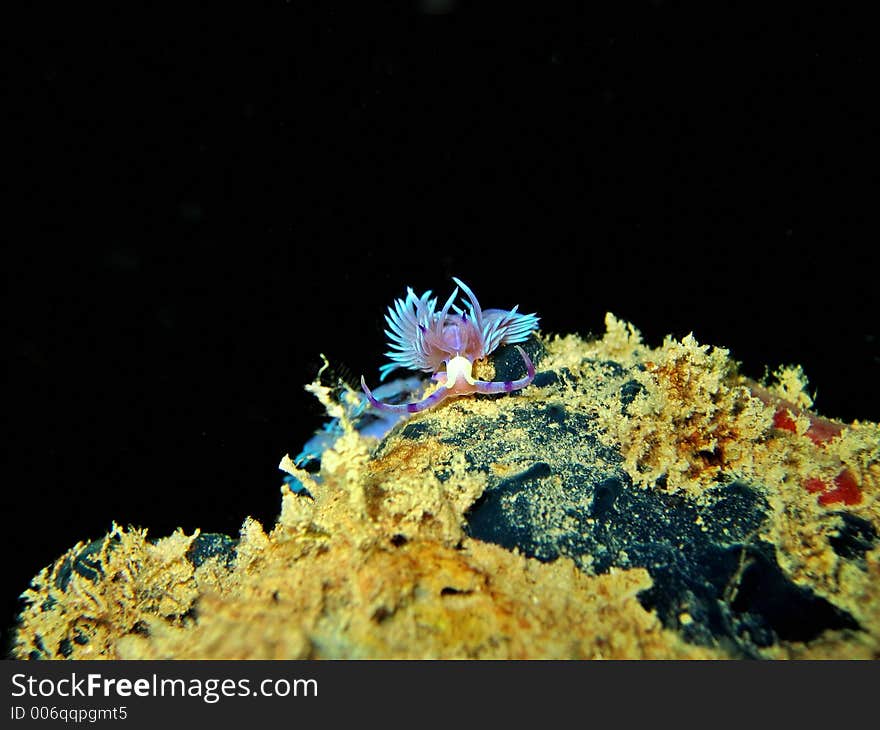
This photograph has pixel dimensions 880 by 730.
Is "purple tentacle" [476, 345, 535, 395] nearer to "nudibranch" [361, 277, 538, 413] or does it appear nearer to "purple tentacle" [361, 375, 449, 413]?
"nudibranch" [361, 277, 538, 413]

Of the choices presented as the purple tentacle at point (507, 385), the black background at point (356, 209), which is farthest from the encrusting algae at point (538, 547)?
the black background at point (356, 209)

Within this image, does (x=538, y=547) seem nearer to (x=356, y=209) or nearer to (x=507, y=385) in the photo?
(x=507, y=385)

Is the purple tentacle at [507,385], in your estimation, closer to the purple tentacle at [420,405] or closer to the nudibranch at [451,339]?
the nudibranch at [451,339]

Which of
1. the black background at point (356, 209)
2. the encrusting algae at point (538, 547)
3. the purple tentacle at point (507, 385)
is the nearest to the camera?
the encrusting algae at point (538, 547)

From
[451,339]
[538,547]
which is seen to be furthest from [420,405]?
[538,547]

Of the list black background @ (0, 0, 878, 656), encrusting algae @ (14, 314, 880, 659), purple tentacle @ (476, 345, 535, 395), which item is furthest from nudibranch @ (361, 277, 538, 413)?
black background @ (0, 0, 878, 656)

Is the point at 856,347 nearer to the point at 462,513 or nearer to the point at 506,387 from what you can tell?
the point at 506,387
